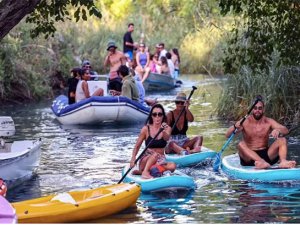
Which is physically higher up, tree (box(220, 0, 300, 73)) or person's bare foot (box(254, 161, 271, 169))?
tree (box(220, 0, 300, 73))

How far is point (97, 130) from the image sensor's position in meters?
18.6

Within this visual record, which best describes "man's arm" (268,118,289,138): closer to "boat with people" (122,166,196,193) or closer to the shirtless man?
the shirtless man

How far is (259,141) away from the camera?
480 inches

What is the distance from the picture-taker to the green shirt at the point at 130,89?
18.5 metres

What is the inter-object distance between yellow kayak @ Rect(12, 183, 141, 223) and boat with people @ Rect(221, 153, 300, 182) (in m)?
2.00

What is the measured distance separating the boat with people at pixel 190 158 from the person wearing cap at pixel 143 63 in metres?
14.2

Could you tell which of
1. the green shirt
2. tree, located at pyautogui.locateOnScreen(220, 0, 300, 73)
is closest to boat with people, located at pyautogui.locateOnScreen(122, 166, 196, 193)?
tree, located at pyautogui.locateOnScreen(220, 0, 300, 73)

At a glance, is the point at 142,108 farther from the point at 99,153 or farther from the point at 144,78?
the point at 144,78

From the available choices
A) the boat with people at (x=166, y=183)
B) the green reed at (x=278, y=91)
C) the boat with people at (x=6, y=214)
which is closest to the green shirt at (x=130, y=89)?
the green reed at (x=278, y=91)

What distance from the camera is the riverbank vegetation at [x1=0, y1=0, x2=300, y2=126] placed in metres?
12.7

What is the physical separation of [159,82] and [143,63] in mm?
875

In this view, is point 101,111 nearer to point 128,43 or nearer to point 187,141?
point 187,141

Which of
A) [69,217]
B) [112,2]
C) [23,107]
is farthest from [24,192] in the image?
[112,2]

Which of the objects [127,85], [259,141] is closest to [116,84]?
[127,85]
